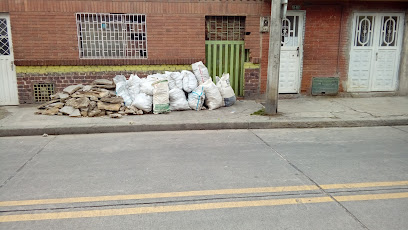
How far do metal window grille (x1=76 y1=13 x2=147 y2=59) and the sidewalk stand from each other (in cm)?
226

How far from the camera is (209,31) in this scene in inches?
370

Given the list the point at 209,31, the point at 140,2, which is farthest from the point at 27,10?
the point at 209,31

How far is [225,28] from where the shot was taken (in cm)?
944

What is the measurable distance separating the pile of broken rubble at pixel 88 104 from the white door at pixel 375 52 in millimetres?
6785

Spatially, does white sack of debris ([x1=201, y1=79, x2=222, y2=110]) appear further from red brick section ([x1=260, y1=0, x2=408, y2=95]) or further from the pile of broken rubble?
red brick section ([x1=260, y1=0, x2=408, y2=95])

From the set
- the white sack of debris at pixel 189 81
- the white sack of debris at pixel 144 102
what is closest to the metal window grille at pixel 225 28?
the white sack of debris at pixel 189 81

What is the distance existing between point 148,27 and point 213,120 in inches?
140

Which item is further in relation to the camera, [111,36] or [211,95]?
[111,36]

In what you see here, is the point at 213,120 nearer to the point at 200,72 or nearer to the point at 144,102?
the point at 144,102

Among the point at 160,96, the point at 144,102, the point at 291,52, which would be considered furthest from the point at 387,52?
the point at 144,102

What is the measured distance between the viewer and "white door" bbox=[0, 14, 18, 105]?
8.67 metres

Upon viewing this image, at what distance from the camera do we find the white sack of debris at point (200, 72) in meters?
8.83

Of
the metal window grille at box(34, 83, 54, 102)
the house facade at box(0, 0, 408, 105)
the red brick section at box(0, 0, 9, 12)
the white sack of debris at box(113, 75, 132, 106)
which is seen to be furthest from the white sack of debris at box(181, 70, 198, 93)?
the red brick section at box(0, 0, 9, 12)

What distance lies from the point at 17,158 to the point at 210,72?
19.2 ft
